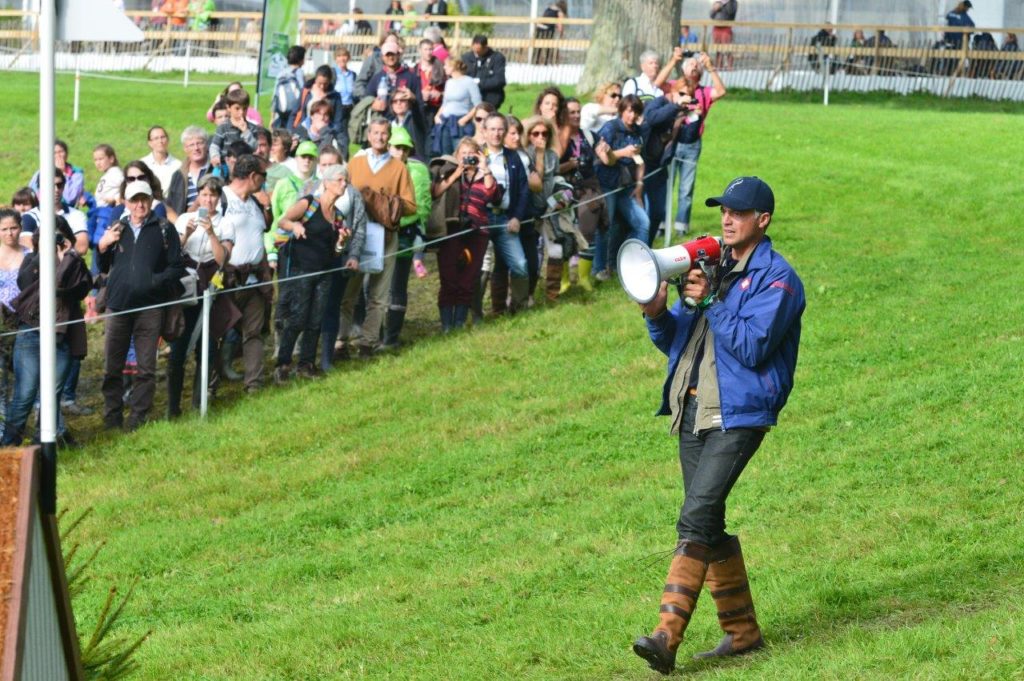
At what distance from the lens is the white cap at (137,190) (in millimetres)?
12633

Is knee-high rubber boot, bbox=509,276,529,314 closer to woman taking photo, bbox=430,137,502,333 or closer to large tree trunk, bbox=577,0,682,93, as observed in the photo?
woman taking photo, bbox=430,137,502,333

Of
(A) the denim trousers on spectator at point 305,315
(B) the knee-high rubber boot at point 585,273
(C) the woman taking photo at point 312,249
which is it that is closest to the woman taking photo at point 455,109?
(B) the knee-high rubber boot at point 585,273

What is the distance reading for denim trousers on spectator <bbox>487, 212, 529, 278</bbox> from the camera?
600 inches

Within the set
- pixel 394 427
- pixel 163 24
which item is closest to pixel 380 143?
pixel 394 427

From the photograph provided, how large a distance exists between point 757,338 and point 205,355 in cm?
742

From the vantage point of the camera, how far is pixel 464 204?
1508cm

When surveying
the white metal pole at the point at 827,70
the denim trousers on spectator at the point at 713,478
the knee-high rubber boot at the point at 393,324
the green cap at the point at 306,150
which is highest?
the white metal pole at the point at 827,70

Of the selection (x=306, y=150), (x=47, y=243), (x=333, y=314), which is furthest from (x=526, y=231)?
(x=47, y=243)

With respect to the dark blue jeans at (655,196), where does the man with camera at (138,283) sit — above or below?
below

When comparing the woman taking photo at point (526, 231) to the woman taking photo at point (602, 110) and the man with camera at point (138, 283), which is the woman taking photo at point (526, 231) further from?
the man with camera at point (138, 283)

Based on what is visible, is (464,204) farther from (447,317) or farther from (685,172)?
(685,172)

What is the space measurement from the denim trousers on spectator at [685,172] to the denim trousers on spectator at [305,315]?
552cm

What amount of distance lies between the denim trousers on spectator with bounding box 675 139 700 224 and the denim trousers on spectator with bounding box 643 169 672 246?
812 millimetres

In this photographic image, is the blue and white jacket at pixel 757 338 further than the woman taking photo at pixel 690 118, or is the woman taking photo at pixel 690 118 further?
the woman taking photo at pixel 690 118
